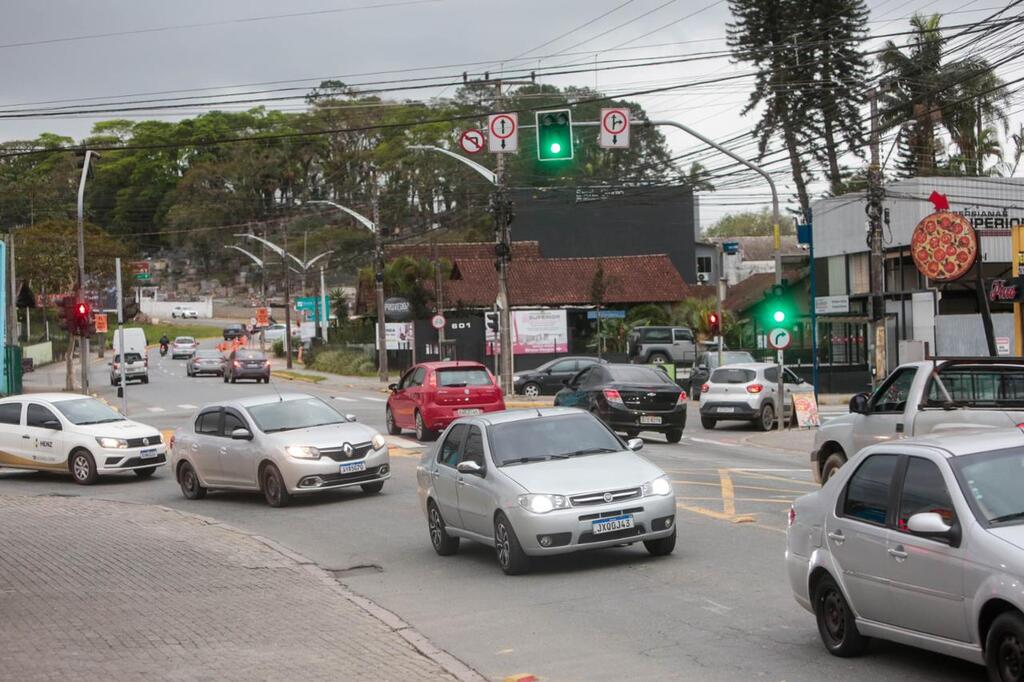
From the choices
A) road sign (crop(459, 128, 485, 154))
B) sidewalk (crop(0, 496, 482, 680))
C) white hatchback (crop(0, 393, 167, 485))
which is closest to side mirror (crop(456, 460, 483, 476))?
sidewalk (crop(0, 496, 482, 680))

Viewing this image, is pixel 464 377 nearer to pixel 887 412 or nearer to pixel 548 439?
pixel 887 412

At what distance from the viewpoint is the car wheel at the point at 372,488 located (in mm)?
19966

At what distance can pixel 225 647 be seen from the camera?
9.55 m

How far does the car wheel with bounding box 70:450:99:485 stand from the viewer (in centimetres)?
2397

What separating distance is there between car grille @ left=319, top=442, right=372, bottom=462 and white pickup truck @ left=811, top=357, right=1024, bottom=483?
6.76 meters

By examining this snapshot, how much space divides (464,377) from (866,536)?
2056 cm

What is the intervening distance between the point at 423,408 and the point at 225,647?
1905 cm

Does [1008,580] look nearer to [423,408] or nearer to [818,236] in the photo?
[423,408]

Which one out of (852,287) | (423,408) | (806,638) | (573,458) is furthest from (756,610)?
(852,287)

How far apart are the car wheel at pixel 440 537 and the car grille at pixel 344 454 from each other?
4683 mm

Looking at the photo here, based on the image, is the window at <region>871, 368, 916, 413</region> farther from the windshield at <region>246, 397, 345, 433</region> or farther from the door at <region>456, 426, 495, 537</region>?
the windshield at <region>246, 397, 345, 433</region>

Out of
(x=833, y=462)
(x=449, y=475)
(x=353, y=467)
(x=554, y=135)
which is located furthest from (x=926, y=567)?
(x=554, y=135)

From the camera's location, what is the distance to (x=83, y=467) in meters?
24.1

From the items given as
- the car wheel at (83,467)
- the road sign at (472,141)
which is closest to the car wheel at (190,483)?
the car wheel at (83,467)
